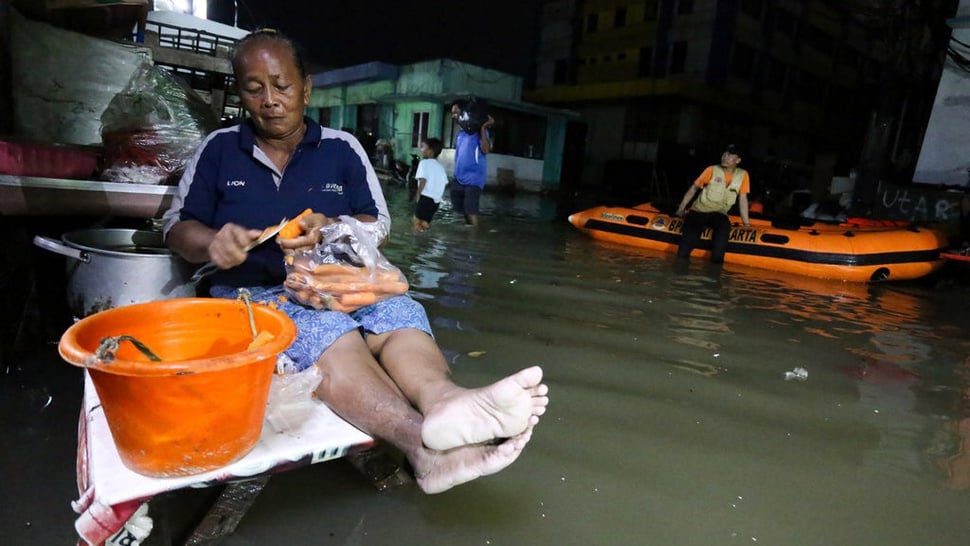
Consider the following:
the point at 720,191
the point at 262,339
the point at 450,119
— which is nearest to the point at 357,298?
the point at 262,339

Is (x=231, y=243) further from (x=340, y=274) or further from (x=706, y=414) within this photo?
(x=706, y=414)

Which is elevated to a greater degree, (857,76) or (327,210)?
(857,76)

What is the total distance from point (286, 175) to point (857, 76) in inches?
1416

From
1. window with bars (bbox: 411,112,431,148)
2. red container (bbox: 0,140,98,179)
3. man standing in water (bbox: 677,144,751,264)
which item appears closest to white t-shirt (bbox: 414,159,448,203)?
man standing in water (bbox: 677,144,751,264)

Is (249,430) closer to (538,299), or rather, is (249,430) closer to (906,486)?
(906,486)

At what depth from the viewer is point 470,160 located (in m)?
7.62

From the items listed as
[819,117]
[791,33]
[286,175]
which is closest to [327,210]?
[286,175]

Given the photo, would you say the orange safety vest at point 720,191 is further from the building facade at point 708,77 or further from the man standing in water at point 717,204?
the building facade at point 708,77

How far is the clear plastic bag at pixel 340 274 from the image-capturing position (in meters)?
1.88

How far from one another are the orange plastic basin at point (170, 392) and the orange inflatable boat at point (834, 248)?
22.0ft

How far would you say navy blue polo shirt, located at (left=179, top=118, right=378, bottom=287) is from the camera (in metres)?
2.10

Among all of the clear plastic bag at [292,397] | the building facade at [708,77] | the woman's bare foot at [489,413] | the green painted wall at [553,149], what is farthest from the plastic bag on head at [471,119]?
the green painted wall at [553,149]

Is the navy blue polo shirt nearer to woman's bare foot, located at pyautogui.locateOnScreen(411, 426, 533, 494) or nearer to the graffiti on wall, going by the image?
woman's bare foot, located at pyautogui.locateOnScreen(411, 426, 533, 494)

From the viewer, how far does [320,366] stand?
1715mm
